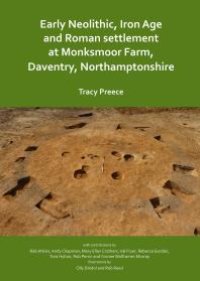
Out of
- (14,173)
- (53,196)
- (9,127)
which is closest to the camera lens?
(53,196)

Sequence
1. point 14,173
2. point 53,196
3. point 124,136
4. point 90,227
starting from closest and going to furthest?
point 90,227 → point 53,196 → point 14,173 → point 124,136

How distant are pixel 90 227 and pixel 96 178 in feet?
3.76

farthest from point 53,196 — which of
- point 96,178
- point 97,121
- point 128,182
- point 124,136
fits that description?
point 97,121

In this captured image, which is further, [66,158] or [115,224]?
[66,158]

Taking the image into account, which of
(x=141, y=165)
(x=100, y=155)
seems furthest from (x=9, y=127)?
(x=141, y=165)

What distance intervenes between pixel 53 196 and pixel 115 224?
1153 mm

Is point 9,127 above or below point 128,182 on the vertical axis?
above

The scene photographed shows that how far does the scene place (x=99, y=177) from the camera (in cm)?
672

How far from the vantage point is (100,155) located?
7246mm

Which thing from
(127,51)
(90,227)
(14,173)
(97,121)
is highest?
(127,51)

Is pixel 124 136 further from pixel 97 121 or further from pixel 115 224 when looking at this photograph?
pixel 115 224

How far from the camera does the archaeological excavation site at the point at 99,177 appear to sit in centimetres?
584

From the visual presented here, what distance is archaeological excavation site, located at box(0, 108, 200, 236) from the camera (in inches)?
230

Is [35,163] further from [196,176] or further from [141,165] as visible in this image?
[196,176]
